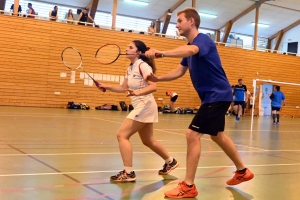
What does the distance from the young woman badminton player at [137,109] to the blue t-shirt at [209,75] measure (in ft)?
2.14

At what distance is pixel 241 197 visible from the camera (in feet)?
14.7

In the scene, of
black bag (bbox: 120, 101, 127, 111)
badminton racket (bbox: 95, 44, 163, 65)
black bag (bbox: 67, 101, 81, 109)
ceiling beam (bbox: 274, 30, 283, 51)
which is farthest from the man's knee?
ceiling beam (bbox: 274, 30, 283, 51)

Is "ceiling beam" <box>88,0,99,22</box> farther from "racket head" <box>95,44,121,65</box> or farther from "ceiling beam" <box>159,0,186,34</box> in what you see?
"racket head" <box>95,44,121,65</box>

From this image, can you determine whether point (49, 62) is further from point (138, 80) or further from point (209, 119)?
point (209, 119)

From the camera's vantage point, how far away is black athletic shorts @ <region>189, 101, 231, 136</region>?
4434mm

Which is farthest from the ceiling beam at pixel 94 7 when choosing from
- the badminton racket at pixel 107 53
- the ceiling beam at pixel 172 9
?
the badminton racket at pixel 107 53

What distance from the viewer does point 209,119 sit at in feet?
14.5

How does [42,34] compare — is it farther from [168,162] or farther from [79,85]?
[168,162]

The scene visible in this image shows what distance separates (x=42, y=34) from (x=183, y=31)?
758 inches

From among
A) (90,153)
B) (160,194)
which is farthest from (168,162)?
(90,153)

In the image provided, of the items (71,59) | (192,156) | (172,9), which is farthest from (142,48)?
(172,9)

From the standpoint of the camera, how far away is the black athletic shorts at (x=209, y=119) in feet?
14.5

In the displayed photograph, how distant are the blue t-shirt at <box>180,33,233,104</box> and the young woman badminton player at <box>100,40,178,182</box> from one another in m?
0.65

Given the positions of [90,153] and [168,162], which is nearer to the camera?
[168,162]
